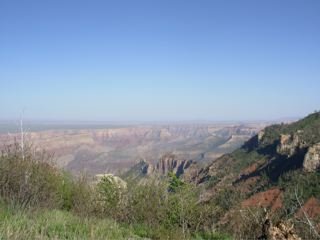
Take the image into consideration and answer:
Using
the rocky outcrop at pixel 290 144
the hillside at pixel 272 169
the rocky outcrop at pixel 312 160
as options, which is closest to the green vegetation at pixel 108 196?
the hillside at pixel 272 169

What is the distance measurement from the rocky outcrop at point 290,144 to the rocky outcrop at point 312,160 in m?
10.8

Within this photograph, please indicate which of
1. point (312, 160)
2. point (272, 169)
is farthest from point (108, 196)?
point (272, 169)

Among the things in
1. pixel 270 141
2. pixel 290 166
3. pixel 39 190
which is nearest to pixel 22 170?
pixel 39 190

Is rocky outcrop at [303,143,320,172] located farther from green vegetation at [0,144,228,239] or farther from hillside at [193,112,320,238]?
green vegetation at [0,144,228,239]

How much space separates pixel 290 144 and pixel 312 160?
77.8 ft

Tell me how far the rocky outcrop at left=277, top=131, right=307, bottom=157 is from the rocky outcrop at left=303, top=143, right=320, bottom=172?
10832 millimetres

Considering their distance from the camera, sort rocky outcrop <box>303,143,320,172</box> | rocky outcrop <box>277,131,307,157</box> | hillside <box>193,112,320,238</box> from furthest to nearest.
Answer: rocky outcrop <box>277,131,307,157</box>
rocky outcrop <box>303,143,320,172</box>
hillside <box>193,112,320,238</box>

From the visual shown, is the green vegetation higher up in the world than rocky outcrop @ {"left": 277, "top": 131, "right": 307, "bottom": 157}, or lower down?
higher up

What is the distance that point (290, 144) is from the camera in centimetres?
11538

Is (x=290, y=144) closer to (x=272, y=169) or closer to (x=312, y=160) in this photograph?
(x=272, y=169)

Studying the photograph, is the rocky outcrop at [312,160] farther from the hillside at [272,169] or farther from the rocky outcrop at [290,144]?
the rocky outcrop at [290,144]

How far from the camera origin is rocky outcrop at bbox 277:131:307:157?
10915cm

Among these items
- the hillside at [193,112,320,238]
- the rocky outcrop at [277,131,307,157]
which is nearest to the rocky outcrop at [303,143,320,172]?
the hillside at [193,112,320,238]

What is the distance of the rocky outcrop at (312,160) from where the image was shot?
294ft
